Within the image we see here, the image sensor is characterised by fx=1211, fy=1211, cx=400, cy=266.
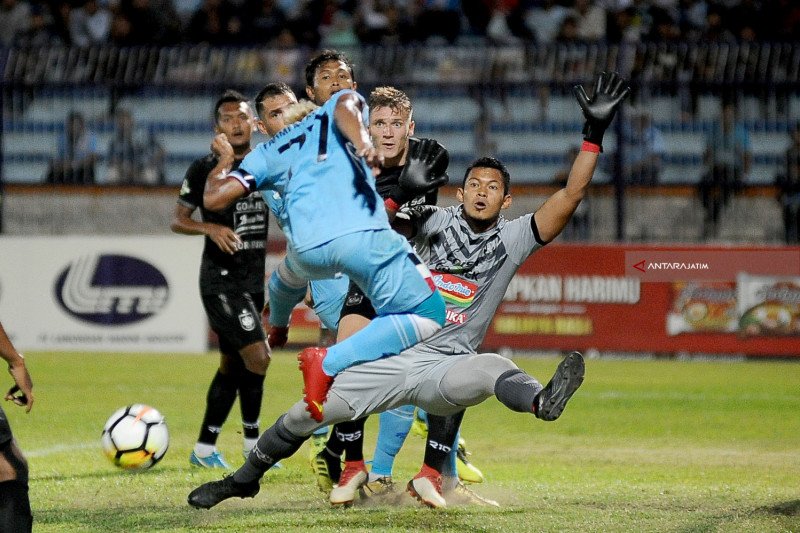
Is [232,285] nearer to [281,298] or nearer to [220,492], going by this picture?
[281,298]

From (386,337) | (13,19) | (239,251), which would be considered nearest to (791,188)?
(239,251)

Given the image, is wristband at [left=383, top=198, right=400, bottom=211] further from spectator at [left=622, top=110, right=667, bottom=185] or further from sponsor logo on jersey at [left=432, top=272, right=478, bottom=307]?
spectator at [left=622, top=110, right=667, bottom=185]

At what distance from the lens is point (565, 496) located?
6.87 metres

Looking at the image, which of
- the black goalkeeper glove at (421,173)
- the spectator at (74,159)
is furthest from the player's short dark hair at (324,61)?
the spectator at (74,159)

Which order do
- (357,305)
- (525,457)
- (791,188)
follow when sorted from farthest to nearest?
(791,188) → (525,457) → (357,305)

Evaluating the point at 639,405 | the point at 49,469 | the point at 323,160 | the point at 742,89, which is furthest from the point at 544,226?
the point at 742,89

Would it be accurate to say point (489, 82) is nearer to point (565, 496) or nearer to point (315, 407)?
point (565, 496)

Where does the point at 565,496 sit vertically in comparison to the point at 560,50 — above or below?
below

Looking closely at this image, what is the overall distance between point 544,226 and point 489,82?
993 centimetres

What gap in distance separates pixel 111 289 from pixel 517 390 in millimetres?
10033

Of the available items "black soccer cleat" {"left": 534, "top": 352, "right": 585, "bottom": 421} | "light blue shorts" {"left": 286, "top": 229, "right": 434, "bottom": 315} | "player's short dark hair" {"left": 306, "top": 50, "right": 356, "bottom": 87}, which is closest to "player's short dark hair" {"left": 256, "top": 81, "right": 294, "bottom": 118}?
"player's short dark hair" {"left": 306, "top": 50, "right": 356, "bottom": 87}

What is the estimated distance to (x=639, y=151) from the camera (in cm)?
1577

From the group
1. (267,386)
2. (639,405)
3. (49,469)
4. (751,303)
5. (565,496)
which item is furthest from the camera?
(751,303)

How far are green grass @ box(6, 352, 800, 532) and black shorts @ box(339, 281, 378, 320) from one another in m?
1.04
